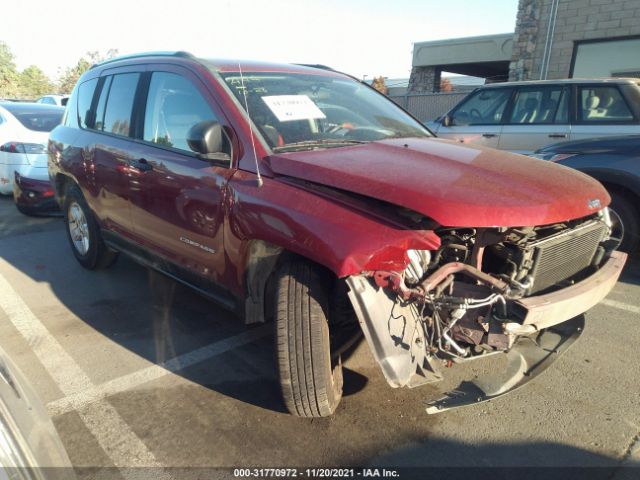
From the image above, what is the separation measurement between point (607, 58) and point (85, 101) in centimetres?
1165

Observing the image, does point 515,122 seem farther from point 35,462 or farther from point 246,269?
point 35,462

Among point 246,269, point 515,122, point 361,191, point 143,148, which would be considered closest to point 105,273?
point 143,148

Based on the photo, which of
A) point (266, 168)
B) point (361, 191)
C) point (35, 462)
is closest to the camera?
point (35, 462)

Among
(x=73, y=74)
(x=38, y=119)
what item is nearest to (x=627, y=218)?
(x=38, y=119)

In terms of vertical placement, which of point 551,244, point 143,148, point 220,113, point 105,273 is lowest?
point 105,273

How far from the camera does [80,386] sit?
117 inches

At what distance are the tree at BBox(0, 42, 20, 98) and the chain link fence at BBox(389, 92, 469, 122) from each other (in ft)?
120

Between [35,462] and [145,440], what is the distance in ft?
4.45

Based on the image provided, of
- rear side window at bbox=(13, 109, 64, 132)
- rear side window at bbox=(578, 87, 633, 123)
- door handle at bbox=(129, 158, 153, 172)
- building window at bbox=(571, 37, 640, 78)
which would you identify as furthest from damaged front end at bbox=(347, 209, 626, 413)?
building window at bbox=(571, 37, 640, 78)

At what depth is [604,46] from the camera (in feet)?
37.5

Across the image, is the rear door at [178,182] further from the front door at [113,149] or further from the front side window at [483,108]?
the front side window at [483,108]

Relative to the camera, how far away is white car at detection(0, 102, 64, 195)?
689 cm

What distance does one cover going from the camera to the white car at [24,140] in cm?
689

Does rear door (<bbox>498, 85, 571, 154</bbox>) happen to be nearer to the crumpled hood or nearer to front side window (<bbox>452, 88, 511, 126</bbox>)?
front side window (<bbox>452, 88, 511, 126</bbox>)
